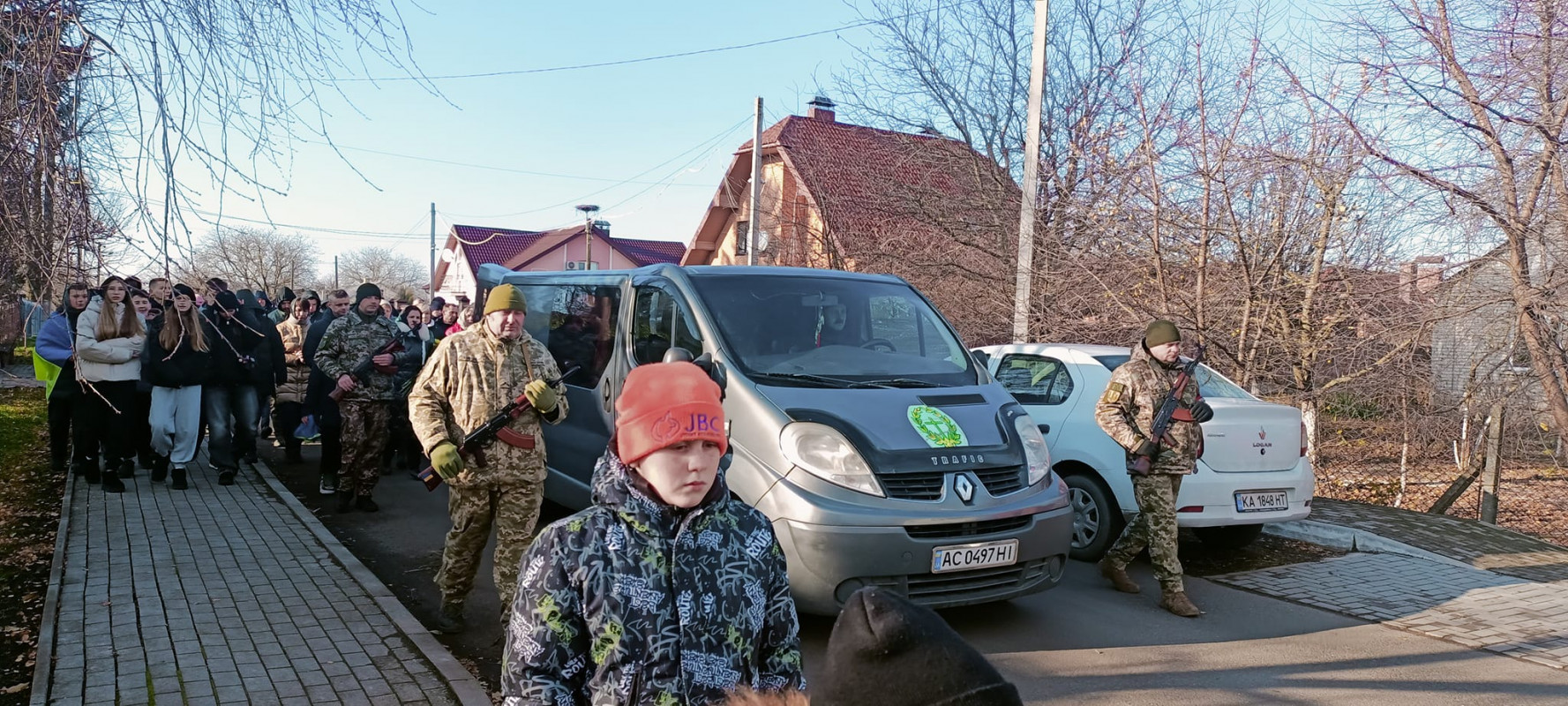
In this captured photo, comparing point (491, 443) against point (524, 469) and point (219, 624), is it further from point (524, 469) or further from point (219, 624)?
point (219, 624)

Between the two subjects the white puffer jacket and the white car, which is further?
the white puffer jacket

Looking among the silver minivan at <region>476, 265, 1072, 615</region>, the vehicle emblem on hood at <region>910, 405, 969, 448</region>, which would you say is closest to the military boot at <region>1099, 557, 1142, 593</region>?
the silver minivan at <region>476, 265, 1072, 615</region>

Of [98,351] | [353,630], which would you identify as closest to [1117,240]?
[353,630]

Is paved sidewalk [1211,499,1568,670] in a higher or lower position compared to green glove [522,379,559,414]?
lower

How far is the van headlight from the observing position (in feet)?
16.7

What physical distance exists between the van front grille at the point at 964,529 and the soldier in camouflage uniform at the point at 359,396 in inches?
207

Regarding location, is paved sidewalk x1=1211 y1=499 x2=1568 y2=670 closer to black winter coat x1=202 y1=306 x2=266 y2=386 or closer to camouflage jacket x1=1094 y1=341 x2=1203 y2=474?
camouflage jacket x1=1094 y1=341 x2=1203 y2=474

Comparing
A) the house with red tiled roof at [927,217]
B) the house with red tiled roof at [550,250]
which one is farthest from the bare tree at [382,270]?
the house with red tiled roof at [927,217]

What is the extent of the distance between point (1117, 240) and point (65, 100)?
9700 mm

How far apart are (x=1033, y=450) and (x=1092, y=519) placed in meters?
1.99

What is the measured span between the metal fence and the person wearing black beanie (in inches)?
430

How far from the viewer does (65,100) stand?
3.59 meters

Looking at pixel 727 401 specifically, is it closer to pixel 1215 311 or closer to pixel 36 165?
pixel 36 165

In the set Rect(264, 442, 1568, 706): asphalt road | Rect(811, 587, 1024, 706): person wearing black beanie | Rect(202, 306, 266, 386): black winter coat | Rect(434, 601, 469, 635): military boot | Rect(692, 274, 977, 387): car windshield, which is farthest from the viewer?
Rect(202, 306, 266, 386): black winter coat
